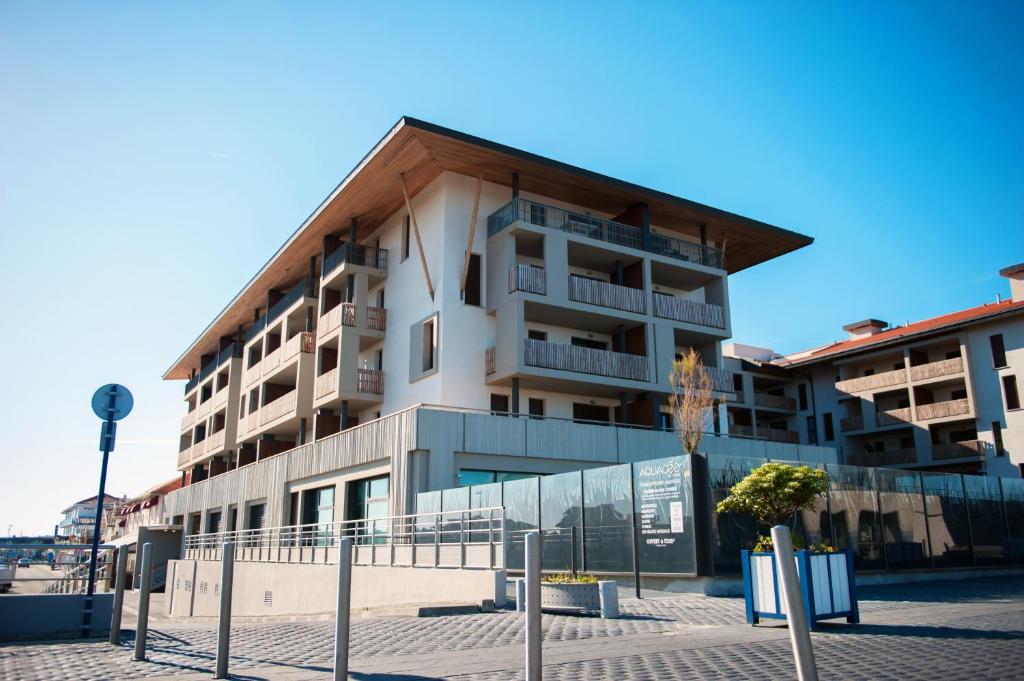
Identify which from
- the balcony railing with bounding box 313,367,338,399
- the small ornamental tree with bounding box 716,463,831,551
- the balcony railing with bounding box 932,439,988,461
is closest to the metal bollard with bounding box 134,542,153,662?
the small ornamental tree with bounding box 716,463,831,551

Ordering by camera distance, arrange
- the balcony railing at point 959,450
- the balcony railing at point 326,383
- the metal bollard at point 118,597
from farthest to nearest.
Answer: the balcony railing at point 959,450 → the balcony railing at point 326,383 → the metal bollard at point 118,597

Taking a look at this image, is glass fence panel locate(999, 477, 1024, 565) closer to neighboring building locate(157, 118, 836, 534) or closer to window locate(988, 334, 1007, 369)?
neighboring building locate(157, 118, 836, 534)

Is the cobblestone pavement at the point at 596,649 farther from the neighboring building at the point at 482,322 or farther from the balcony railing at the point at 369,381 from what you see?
the balcony railing at the point at 369,381

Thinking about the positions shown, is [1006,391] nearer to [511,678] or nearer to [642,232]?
[642,232]

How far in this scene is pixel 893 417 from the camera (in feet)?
150

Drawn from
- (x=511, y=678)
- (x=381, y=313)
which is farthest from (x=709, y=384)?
(x=511, y=678)

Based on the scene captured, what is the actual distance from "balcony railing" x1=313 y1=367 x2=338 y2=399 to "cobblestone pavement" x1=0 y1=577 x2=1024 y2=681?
19.4 m

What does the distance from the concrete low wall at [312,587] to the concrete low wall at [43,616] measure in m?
4.95

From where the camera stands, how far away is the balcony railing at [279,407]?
3675 cm

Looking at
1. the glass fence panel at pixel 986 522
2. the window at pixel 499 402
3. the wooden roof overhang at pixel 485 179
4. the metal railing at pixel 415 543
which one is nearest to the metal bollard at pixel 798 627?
the metal railing at pixel 415 543

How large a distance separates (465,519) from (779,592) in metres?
10.5

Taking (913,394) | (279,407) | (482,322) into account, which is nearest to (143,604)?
(482,322)

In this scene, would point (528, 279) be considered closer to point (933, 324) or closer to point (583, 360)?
point (583, 360)

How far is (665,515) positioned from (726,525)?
123cm
